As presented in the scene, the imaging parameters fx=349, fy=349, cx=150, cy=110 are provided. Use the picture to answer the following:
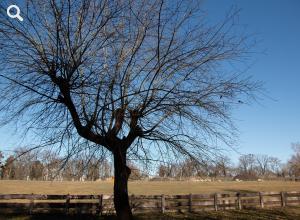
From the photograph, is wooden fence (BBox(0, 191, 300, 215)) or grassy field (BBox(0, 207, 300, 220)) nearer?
grassy field (BBox(0, 207, 300, 220))

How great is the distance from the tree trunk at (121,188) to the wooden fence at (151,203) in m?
8.84

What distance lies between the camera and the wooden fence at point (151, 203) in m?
17.0

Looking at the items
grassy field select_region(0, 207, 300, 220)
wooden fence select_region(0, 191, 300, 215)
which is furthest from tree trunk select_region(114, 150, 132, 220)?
wooden fence select_region(0, 191, 300, 215)

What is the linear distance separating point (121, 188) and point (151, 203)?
10.3 meters

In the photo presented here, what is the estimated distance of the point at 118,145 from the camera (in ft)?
27.9

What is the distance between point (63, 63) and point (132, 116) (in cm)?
234

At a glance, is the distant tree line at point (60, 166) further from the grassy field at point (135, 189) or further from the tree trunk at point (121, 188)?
the grassy field at point (135, 189)

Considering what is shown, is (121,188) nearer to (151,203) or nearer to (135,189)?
(151,203)

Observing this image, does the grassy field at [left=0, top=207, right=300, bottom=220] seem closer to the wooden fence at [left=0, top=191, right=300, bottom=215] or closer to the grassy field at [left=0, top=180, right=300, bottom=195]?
the wooden fence at [left=0, top=191, right=300, bottom=215]

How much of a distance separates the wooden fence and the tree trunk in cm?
884

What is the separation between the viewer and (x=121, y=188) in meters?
8.38

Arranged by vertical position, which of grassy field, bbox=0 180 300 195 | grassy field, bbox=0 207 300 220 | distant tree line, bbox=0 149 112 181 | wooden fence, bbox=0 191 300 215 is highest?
distant tree line, bbox=0 149 112 181

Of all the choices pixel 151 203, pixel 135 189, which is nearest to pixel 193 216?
pixel 151 203

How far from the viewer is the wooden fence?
17.0 meters
